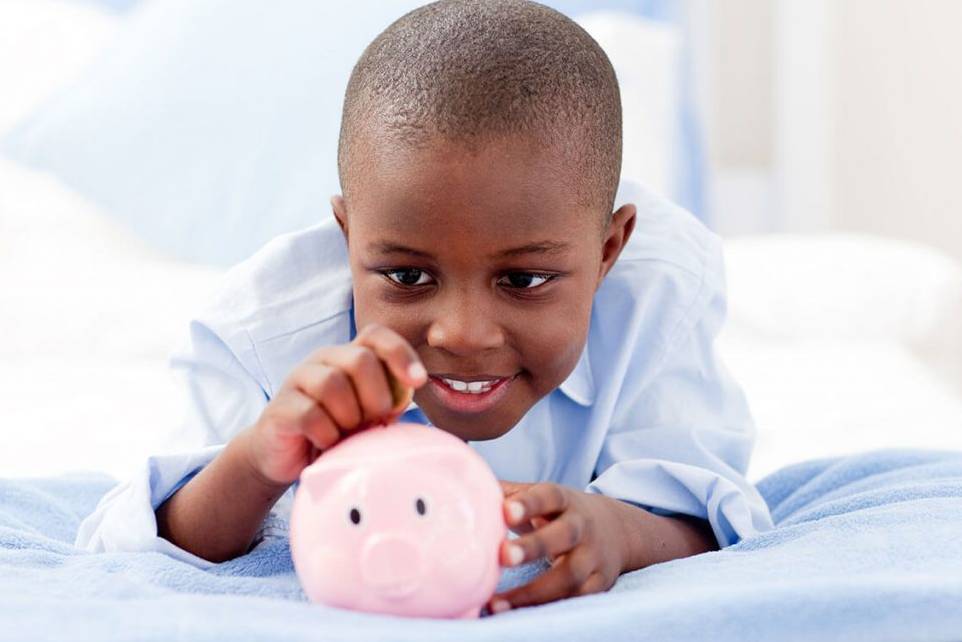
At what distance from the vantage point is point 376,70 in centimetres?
107

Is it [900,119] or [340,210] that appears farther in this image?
[900,119]

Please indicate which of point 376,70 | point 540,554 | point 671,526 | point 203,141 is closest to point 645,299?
point 671,526

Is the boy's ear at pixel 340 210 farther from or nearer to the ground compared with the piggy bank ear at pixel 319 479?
farther from the ground

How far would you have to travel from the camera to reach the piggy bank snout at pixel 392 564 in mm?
→ 754

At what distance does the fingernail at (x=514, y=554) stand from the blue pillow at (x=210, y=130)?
55.7 inches

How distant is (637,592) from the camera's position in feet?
2.79

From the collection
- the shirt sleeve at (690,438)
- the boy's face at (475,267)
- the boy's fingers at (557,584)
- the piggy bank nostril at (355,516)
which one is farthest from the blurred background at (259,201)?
the piggy bank nostril at (355,516)

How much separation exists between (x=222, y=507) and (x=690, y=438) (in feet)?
1.51

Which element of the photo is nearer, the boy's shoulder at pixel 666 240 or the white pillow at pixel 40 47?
the boy's shoulder at pixel 666 240

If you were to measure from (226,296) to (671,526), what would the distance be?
462 mm

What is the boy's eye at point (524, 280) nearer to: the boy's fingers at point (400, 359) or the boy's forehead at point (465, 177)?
the boy's forehead at point (465, 177)

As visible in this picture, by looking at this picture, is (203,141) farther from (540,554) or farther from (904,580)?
(904,580)

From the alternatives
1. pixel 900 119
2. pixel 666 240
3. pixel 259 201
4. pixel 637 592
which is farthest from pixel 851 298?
pixel 637 592

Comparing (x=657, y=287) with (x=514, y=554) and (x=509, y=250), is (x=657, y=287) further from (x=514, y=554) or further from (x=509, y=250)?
(x=514, y=554)
